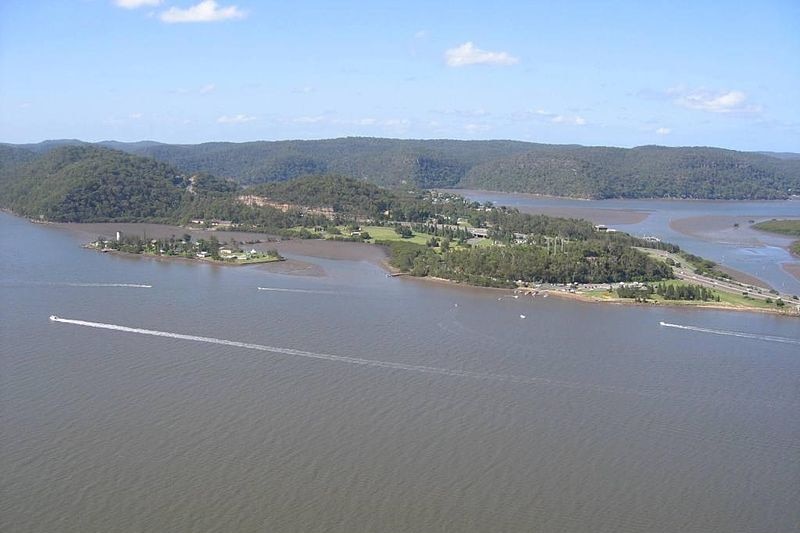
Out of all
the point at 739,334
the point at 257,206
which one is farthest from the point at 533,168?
the point at 739,334

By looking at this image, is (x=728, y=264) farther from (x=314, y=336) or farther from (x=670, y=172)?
(x=670, y=172)

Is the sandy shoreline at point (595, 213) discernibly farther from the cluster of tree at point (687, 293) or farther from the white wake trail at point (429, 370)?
the white wake trail at point (429, 370)

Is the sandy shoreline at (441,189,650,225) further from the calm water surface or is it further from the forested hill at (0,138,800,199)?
the calm water surface

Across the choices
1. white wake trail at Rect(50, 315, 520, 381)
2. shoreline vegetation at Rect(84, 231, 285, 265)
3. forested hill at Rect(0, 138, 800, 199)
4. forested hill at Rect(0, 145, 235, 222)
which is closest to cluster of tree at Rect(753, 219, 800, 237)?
forested hill at Rect(0, 138, 800, 199)

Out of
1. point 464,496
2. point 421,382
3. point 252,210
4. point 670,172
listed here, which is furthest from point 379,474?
point 670,172

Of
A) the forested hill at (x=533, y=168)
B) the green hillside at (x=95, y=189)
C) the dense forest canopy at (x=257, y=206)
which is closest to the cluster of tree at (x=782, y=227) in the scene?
the dense forest canopy at (x=257, y=206)
